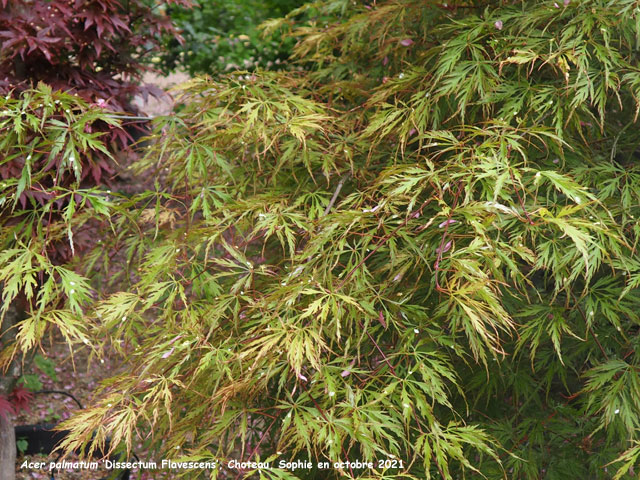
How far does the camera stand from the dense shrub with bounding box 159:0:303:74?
4.27m

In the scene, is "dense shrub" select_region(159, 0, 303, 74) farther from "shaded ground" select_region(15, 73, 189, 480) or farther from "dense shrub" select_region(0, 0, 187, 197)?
"dense shrub" select_region(0, 0, 187, 197)

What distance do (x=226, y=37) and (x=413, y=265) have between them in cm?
315

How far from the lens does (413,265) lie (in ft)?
5.79

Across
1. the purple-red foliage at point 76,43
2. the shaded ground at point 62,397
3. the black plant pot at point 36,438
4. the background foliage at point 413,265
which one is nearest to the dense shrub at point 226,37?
the shaded ground at point 62,397

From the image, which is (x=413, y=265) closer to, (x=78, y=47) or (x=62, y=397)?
(x=78, y=47)

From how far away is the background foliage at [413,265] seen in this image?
1510mm

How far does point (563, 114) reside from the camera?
1.82 m

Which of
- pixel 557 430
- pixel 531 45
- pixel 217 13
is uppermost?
pixel 531 45

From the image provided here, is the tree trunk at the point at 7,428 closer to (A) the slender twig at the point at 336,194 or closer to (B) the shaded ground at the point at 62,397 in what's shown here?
(B) the shaded ground at the point at 62,397

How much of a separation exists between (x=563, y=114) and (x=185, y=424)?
132cm

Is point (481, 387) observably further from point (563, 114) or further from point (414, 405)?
point (563, 114)

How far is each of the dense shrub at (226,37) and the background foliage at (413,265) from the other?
7.35 feet

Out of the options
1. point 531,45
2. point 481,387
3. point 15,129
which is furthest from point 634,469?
point 15,129

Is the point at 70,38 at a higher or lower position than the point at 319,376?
higher
